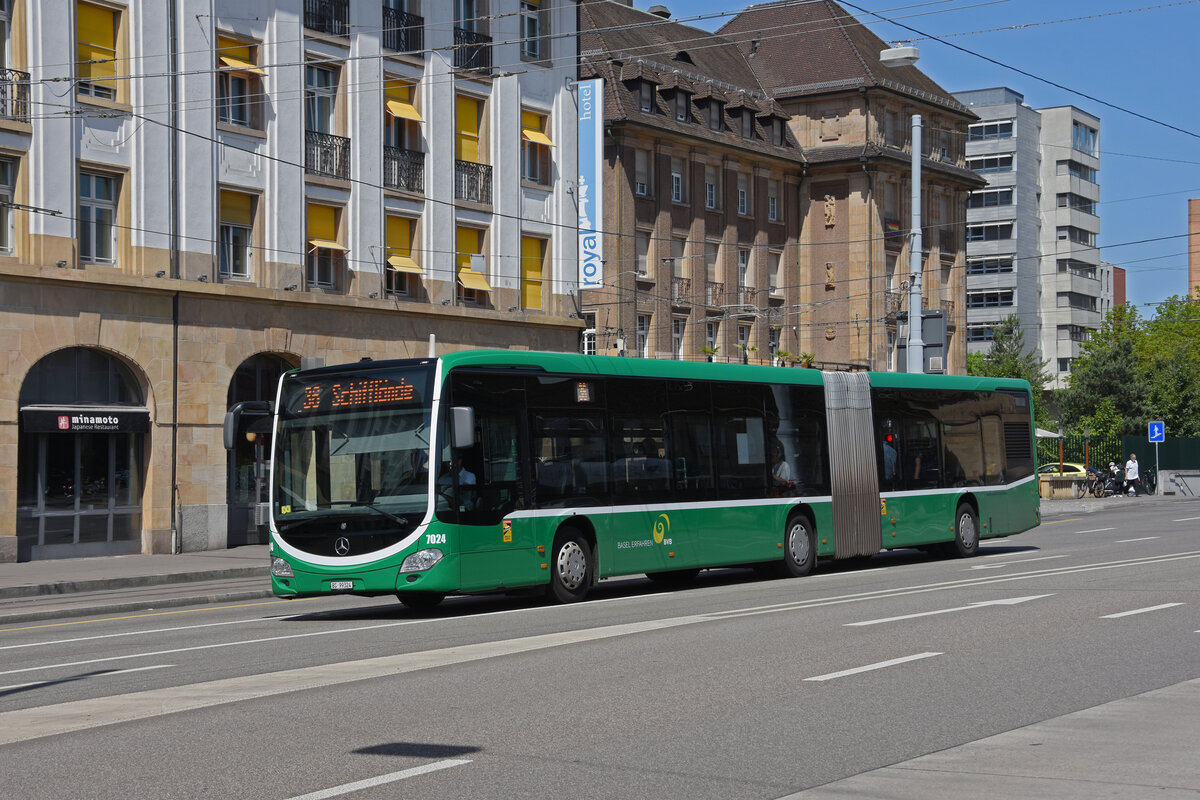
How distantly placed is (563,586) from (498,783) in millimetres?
11074

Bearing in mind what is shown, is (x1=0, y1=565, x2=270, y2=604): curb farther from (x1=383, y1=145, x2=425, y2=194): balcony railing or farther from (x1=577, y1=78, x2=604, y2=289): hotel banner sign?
(x1=577, y1=78, x2=604, y2=289): hotel banner sign

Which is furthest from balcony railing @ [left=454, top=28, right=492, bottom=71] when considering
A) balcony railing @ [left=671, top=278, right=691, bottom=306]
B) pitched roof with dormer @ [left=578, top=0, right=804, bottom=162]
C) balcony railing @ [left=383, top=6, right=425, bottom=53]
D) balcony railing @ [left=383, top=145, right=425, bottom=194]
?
balcony railing @ [left=671, top=278, right=691, bottom=306]

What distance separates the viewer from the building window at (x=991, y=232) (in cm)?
10769

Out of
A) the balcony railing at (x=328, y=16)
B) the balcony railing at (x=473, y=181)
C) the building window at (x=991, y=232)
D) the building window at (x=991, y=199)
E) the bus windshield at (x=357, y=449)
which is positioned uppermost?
the building window at (x=991, y=199)

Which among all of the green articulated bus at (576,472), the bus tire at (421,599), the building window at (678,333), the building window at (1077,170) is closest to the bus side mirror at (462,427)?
the green articulated bus at (576,472)

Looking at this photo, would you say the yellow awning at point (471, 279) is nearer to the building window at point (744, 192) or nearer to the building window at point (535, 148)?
the building window at point (535, 148)

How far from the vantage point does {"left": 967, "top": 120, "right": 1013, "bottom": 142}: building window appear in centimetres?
10969

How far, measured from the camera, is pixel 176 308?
30.9 m

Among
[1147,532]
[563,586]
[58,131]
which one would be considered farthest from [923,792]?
[1147,532]

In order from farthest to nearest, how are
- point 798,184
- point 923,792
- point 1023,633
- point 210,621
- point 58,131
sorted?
point 798,184 < point 58,131 < point 210,621 < point 1023,633 < point 923,792

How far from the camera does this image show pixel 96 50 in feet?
97.7

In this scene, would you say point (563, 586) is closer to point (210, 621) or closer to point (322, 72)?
point (210, 621)

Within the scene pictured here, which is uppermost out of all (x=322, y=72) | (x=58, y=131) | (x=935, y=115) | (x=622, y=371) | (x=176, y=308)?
(x=935, y=115)

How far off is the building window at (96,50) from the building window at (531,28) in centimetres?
1251
